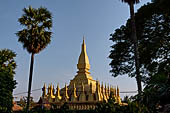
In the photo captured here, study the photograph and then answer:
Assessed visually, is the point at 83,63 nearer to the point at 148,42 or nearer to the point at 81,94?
the point at 81,94

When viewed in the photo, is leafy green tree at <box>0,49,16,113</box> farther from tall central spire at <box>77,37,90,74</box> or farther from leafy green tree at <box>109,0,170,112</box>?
tall central spire at <box>77,37,90,74</box>

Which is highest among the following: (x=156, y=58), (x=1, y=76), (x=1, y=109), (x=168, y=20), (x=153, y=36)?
(x=168, y=20)

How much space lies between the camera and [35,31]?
1822 centimetres

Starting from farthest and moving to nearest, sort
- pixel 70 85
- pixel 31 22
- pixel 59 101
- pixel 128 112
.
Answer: pixel 70 85
pixel 59 101
pixel 31 22
pixel 128 112

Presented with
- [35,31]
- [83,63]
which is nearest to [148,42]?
[35,31]

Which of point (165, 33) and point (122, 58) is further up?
point (165, 33)

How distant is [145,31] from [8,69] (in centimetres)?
1159

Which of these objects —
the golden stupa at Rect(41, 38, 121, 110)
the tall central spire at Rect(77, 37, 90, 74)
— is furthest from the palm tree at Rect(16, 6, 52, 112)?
the tall central spire at Rect(77, 37, 90, 74)

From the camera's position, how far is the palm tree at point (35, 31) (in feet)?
59.1

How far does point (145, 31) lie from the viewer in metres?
17.7

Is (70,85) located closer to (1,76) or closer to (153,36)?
(1,76)

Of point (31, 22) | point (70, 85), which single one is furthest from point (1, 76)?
point (70, 85)

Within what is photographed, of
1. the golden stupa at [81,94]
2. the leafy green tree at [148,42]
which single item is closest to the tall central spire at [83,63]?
the golden stupa at [81,94]

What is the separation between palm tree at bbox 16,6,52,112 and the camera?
18.0 m
